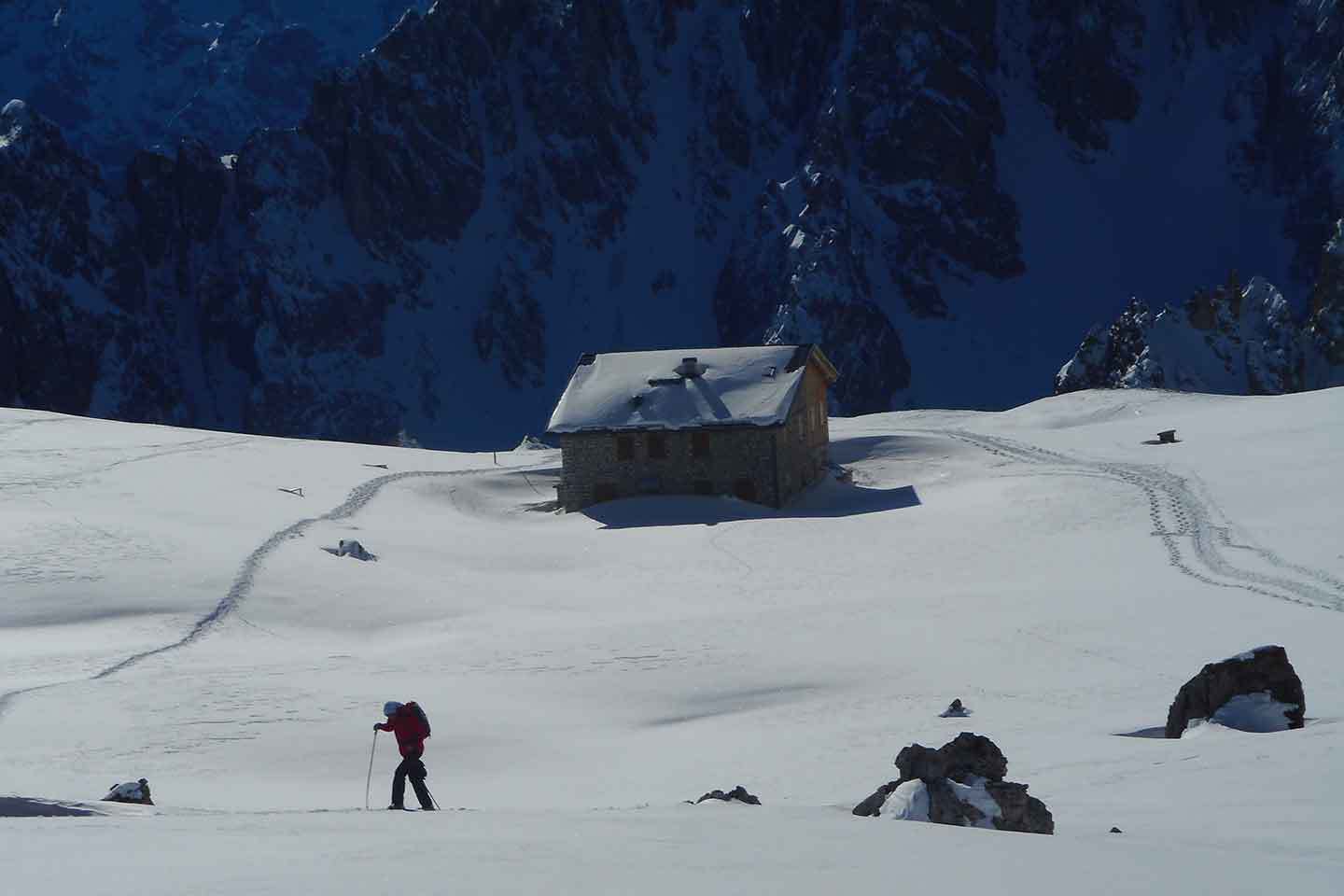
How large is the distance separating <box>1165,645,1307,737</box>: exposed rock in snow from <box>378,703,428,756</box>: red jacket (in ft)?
27.5

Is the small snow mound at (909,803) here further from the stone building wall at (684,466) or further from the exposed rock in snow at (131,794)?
the stone building wall at (684,466)

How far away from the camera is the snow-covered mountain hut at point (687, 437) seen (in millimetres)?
49875

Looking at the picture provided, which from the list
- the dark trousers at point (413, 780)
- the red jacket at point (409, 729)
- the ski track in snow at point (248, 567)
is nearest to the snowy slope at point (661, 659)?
the ski track in snow at point (248, 567)

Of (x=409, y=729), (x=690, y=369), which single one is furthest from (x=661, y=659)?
(x=690, y=369)

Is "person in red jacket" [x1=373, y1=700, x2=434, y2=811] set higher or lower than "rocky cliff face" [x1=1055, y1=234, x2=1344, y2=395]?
lower

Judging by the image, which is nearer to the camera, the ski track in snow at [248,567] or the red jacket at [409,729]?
the red jacket at [409,729]

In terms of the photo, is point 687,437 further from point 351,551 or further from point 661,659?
point 661,659

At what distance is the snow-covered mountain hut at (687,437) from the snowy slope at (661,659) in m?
1.63

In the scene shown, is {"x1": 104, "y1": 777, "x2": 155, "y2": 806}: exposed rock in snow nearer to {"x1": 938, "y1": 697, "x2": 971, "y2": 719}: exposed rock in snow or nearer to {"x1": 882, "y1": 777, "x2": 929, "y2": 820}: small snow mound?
{"x1": 882, "y1": 777, "x2": 929, "y2": 820}: small snow mound

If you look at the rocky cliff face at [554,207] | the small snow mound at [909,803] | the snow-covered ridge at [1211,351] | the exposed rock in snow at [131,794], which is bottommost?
the exposed rock in snow at [131,794]

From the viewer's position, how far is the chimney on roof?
52.7m

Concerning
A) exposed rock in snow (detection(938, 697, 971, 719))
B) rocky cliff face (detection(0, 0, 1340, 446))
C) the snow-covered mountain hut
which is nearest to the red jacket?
exposed rock in snow (detection(938, 697, 971, 719))

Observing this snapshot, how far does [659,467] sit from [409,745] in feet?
109

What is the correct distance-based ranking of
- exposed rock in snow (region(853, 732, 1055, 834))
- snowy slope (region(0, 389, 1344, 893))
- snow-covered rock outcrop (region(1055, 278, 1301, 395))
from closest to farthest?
1. snowy slope (region(0, 389, 1344, 893))
2. exposed rock in snow (region(853, 732, 1055, 834))
3. snow-covered rock outcrop (region(1055, 278, 1301, 395))
